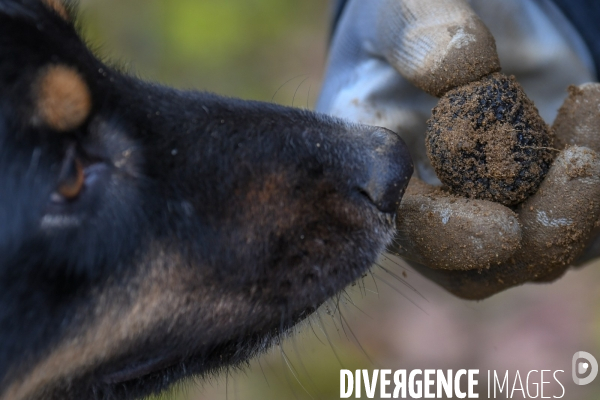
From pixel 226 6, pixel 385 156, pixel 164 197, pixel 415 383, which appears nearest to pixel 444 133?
pixel 385 156

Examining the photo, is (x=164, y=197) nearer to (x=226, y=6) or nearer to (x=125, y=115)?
(x=125, y=115)

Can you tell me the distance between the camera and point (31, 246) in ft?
5.21

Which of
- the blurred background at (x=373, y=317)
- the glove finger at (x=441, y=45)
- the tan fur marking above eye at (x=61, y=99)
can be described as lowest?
the blurred background at (x=373, y=317)

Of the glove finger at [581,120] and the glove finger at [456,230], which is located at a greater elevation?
the glove finger at [581,120]

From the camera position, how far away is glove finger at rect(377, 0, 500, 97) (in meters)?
2.00

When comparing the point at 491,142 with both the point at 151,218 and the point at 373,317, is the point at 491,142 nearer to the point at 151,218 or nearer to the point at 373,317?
the point at 151,218

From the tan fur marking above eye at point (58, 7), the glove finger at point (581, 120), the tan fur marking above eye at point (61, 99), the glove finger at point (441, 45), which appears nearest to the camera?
the tan fur marking above eye at point (61, 99)

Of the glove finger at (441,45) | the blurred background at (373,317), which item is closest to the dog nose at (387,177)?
the glove finger at (441,45)

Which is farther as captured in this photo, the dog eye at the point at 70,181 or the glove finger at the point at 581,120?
the glove finger at the point at 581,120

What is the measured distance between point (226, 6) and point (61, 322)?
4.77 m

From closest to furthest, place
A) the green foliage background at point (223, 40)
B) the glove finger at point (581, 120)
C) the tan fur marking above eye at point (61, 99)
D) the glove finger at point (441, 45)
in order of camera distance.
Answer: the tan fur marking above eye at point (61, 99)
the glove finger at point (441, 45)
the glove finger at point (581, 120)
the green foliage background at point (223, 40)

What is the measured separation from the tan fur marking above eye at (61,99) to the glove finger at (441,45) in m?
1.12

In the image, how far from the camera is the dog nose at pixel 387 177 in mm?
1883

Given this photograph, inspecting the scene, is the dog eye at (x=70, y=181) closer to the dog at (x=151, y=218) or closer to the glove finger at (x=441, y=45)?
the dog at (x=151, y=218)
